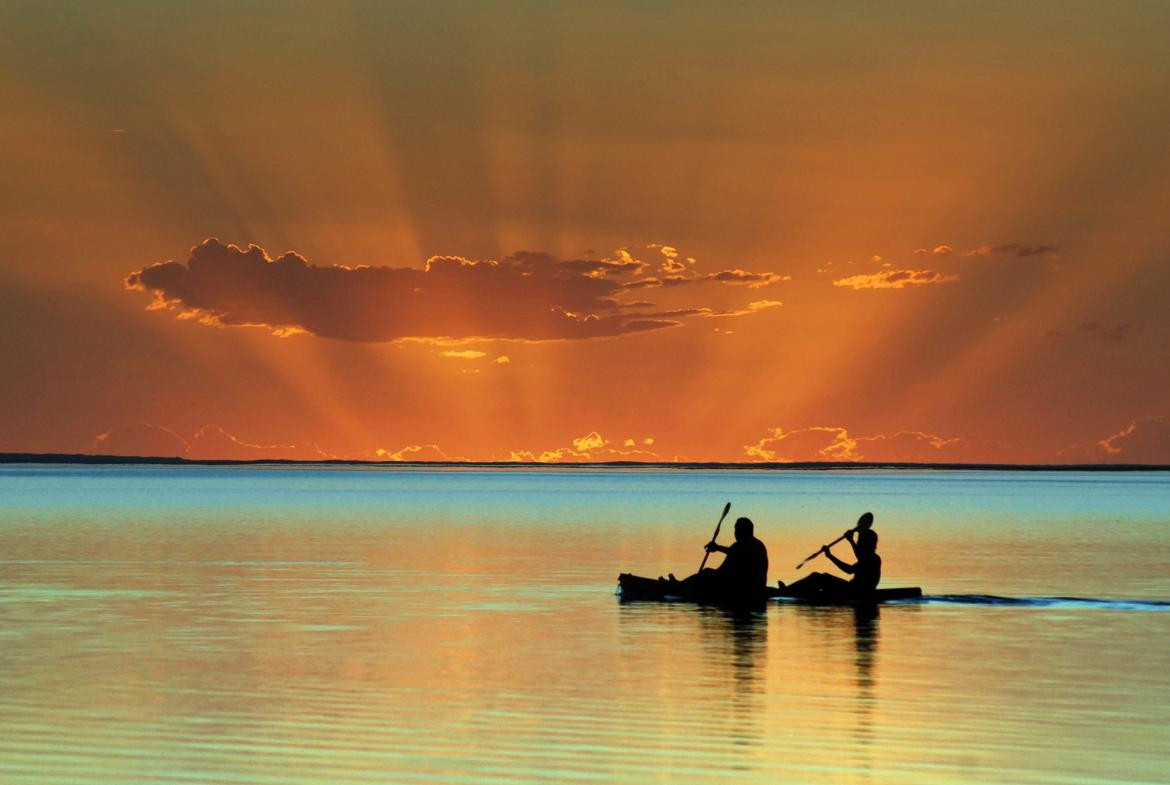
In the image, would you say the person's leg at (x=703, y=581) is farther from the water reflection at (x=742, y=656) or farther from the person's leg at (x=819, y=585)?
the person's leg at (x=819, y=585)

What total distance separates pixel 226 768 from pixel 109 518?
82.7 m

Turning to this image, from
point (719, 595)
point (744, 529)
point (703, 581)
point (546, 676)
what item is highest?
point (744, 529)

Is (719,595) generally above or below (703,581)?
below

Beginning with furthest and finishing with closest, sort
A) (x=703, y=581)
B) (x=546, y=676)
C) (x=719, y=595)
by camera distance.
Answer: (x=703, y=581) → (x=719, y=595) → (x=546, y=676)

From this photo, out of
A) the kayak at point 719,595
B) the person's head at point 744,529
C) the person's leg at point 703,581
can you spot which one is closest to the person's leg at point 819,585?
the kayak at point 719,595

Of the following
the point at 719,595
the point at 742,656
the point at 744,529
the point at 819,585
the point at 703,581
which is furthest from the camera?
the point at 819,585

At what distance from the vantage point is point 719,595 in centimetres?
4309

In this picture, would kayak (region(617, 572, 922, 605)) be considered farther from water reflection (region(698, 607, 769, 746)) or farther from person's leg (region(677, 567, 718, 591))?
water reflection (region(698, 607, 769, 746))

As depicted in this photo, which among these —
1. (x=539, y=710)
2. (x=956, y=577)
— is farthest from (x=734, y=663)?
(x=956, y=577)

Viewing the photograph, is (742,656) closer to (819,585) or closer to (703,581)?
(703,581)

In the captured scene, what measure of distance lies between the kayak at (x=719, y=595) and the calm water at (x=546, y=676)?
16.7 inches

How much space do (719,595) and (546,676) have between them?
13200mm

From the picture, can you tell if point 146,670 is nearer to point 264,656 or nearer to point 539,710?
point 264,656

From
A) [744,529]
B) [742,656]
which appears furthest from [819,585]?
[742,656]
